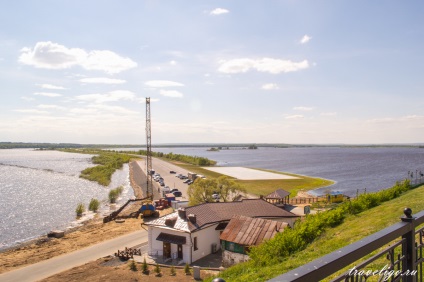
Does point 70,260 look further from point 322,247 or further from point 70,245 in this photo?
point 322,247

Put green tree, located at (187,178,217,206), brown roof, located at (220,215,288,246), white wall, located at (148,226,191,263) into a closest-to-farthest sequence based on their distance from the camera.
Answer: brown roof, located at (220,215,288,246), white wall, located at (148,226,191,263), green tree, located at (187,178,217,206)

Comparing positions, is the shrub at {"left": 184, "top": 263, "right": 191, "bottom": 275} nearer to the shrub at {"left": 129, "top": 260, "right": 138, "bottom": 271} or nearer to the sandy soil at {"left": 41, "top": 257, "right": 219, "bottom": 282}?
the sandy soil at {"left": 41, "top": 257, "right": 219, "bottom": 282}

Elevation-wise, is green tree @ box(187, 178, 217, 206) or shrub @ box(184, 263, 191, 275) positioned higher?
green tree @ box(187, 178, 217, 206)

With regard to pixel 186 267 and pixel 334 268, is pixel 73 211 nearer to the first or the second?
pixel 186 267

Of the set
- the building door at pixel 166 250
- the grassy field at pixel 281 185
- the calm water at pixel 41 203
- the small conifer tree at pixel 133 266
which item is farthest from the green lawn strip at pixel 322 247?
the grassy field at pixel 281 185

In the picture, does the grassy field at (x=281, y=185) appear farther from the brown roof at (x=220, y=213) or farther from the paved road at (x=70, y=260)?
the paved road at (x=70, y=260)

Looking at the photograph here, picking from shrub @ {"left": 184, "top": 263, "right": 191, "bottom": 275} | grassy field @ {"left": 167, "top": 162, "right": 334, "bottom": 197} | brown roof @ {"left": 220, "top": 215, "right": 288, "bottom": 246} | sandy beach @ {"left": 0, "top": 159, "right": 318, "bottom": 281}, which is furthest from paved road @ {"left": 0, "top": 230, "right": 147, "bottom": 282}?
grassy field @ {"left": 167, "top": 162, "right": 334, "bottom": 197}

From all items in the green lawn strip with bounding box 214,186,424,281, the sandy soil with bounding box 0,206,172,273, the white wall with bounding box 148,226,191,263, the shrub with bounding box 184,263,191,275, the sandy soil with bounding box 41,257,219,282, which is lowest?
the sandy soil with bounding box 0,206,172,273

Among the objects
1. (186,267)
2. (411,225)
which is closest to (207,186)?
(186,267)
